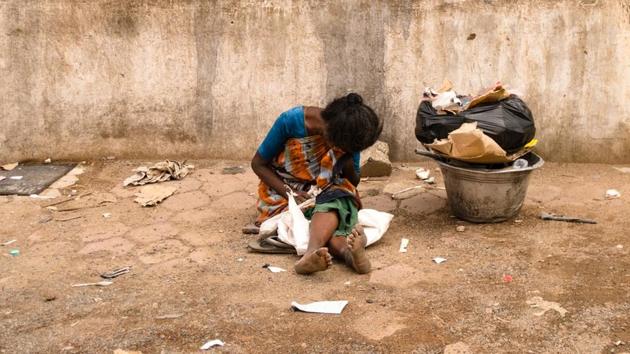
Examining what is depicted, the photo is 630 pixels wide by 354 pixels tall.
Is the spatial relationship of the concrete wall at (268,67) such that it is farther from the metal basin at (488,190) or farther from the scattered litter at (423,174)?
the metal basin at (488,190)

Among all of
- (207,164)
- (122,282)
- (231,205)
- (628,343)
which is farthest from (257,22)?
(628,343)

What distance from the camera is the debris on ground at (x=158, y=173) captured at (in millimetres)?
5102

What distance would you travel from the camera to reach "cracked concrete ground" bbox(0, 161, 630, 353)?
2859 millimetres

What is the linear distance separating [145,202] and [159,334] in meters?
1.89

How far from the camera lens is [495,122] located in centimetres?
392

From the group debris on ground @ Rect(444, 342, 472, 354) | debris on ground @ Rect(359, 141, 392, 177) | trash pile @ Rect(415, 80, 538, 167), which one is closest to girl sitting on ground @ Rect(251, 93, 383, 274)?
trash pile @ Rect(415, 80, 538, 167)

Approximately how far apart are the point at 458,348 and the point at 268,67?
3.20 metres

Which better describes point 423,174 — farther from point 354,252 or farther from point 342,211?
point 354,252

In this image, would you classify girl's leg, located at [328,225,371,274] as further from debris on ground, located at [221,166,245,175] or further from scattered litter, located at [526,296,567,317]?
debris on ground, located at [221,166,245,175]

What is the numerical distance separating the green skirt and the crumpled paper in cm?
63

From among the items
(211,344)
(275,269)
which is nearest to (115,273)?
(275,269)

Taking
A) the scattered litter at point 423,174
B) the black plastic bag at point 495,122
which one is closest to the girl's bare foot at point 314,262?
the black plastic bag at point 495,122

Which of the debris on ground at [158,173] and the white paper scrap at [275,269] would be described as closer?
the white paper scrap at [275,269]

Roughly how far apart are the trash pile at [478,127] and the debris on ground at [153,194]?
1843 mm
